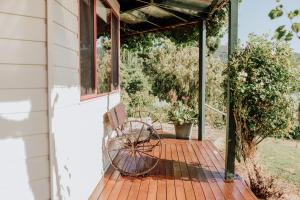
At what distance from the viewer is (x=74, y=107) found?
3023 mm

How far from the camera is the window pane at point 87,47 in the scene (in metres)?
3.46

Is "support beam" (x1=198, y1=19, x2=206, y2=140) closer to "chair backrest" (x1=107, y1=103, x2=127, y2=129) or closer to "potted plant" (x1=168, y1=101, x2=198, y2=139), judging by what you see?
"potted plant" (x1=168, y1=101, x2=198, y2=139)

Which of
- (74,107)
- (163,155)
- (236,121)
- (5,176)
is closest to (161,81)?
(163,155)

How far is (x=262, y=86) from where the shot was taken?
3879 mm

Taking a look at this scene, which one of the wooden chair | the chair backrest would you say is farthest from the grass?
the chair backrest

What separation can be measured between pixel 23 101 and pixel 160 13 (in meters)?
4.81

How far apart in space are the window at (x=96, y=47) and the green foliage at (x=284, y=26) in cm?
226

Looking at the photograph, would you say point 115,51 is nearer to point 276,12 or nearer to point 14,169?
point 14,169

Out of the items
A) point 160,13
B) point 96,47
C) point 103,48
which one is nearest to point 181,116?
point 160,13

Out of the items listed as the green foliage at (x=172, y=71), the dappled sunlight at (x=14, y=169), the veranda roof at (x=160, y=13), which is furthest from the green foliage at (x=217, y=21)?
the dappled sunlight at (x=14, y=169)

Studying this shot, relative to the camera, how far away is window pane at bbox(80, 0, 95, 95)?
3.46 m

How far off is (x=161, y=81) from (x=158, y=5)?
6.50 meters

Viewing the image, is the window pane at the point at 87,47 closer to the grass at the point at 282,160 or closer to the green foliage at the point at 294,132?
the green foliage at the point at 294,132

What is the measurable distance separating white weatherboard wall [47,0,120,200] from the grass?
282 cm
